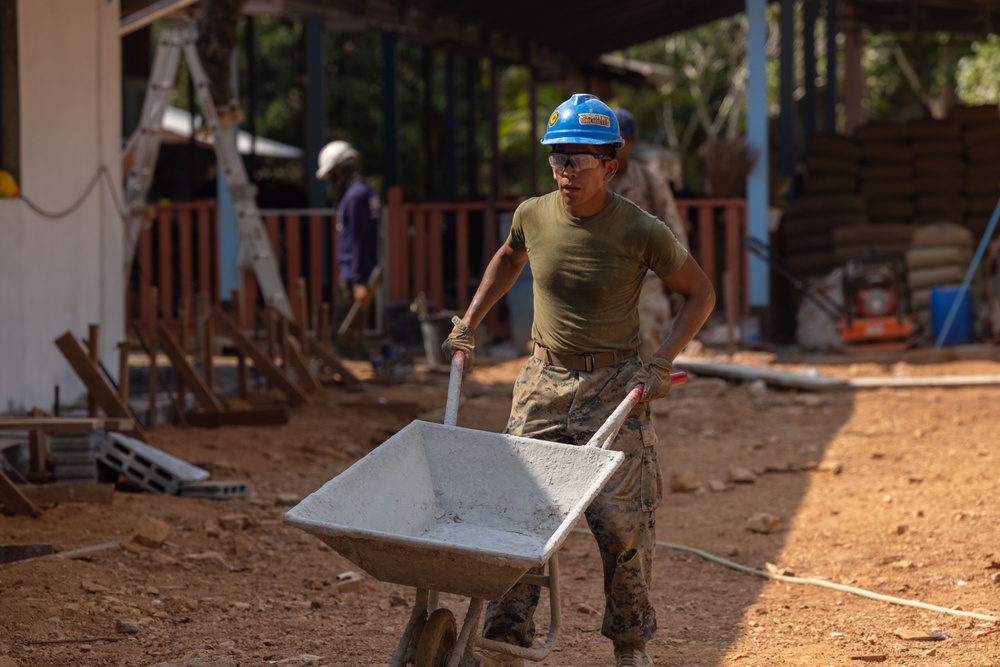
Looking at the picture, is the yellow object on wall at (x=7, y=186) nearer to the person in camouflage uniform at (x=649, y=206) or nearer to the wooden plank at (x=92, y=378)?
the wooden plank at (x=92, y=378)

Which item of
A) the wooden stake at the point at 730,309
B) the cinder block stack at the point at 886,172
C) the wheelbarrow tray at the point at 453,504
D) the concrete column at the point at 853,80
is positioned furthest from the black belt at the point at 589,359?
the concrete column at the point at 853,80

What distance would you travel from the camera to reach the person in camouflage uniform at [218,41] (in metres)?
12.2

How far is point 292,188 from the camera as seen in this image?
1748 centimetres

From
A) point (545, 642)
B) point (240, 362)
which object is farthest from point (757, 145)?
point (545, 642)

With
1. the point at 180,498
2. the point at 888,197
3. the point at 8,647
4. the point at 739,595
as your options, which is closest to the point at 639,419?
the point at 739,595

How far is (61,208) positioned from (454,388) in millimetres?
6009

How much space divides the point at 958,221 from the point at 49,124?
11119 millimetres

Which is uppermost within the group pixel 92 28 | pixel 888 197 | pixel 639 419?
pixel 92 28

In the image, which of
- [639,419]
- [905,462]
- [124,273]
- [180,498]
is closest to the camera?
[639,419]

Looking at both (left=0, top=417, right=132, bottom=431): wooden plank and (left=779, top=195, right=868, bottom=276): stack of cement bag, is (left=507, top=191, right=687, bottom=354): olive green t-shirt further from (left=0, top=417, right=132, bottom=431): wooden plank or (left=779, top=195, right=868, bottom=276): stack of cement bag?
(left=779, top=195, right=868, bottom=276): stack of cement bag

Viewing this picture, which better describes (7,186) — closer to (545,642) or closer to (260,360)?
(260,360)

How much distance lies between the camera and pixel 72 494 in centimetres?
676

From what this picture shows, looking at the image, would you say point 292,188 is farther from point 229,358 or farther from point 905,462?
point 905,462

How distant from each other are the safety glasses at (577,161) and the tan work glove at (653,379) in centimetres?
64
